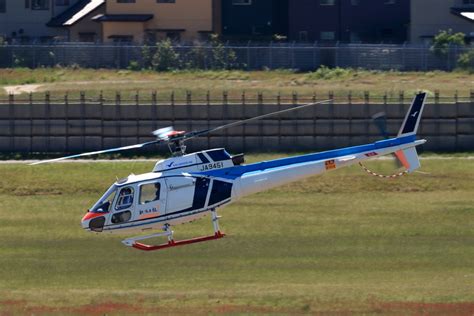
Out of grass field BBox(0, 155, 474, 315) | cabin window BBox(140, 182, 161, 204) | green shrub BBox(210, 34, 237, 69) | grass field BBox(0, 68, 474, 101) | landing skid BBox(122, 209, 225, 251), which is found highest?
green shrub BBox(210, 34, 237, 69)

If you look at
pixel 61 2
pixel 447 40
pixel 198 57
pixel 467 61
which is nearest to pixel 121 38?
pixel 198 57

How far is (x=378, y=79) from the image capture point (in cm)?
5881

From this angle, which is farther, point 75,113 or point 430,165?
point 75,113

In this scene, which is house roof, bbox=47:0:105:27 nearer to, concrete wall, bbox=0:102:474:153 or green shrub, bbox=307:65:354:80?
green shrub, bbox=307:65:354:80

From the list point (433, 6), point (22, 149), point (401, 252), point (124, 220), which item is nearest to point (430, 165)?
point (401, 252)

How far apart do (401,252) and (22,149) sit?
702 inches

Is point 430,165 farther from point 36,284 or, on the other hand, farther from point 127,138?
point 36,284

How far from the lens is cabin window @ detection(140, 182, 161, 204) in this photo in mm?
27875

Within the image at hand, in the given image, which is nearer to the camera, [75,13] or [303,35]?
[303,35]

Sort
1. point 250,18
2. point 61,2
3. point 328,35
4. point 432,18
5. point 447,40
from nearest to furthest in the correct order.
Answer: point 447,40 → point 432,18 → point 328,35 → point 250,18 → point 61,2

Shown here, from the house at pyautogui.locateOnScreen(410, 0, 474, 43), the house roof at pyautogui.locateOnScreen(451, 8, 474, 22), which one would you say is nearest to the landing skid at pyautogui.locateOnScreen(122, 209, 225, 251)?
the house roof at pyautogui.locateOnScreen(451, 8, 474, 22)

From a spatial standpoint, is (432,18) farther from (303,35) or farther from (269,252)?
(269,252)

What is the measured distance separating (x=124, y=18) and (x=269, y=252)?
4138cm

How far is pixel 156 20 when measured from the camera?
243 ft
